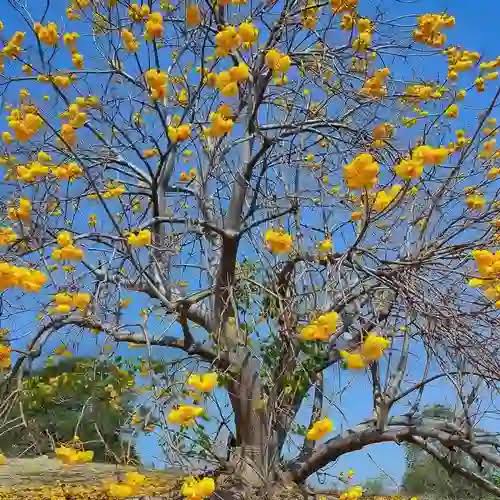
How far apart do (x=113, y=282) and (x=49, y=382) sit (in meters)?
1.08

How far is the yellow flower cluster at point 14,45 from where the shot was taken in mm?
4816

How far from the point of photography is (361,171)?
2805mm

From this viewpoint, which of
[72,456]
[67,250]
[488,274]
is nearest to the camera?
[72,456]

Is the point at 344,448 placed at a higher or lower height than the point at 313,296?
lower

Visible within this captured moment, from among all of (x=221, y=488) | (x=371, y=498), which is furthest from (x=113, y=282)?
(x=371, y=498)

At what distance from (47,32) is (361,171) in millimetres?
2403

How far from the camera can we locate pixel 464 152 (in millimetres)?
4684

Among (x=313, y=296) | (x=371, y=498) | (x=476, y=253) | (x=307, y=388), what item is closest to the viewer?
(x=476, y=253)

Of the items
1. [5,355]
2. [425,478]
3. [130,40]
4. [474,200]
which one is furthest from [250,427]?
[425,478]

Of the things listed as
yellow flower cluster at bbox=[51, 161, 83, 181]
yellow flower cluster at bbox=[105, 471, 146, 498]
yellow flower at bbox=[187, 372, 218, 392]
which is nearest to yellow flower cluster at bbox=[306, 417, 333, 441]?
yellow flower at bbox=[187, 372, 218, 392]

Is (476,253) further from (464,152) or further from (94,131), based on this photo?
(94,131)

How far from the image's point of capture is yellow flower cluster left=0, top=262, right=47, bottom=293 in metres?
3.04

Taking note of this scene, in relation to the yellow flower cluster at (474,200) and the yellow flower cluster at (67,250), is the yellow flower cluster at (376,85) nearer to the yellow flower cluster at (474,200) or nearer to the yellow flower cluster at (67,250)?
the yellow flower cluster at (474,200)

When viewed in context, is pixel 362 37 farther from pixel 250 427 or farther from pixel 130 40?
pixel 250 427
